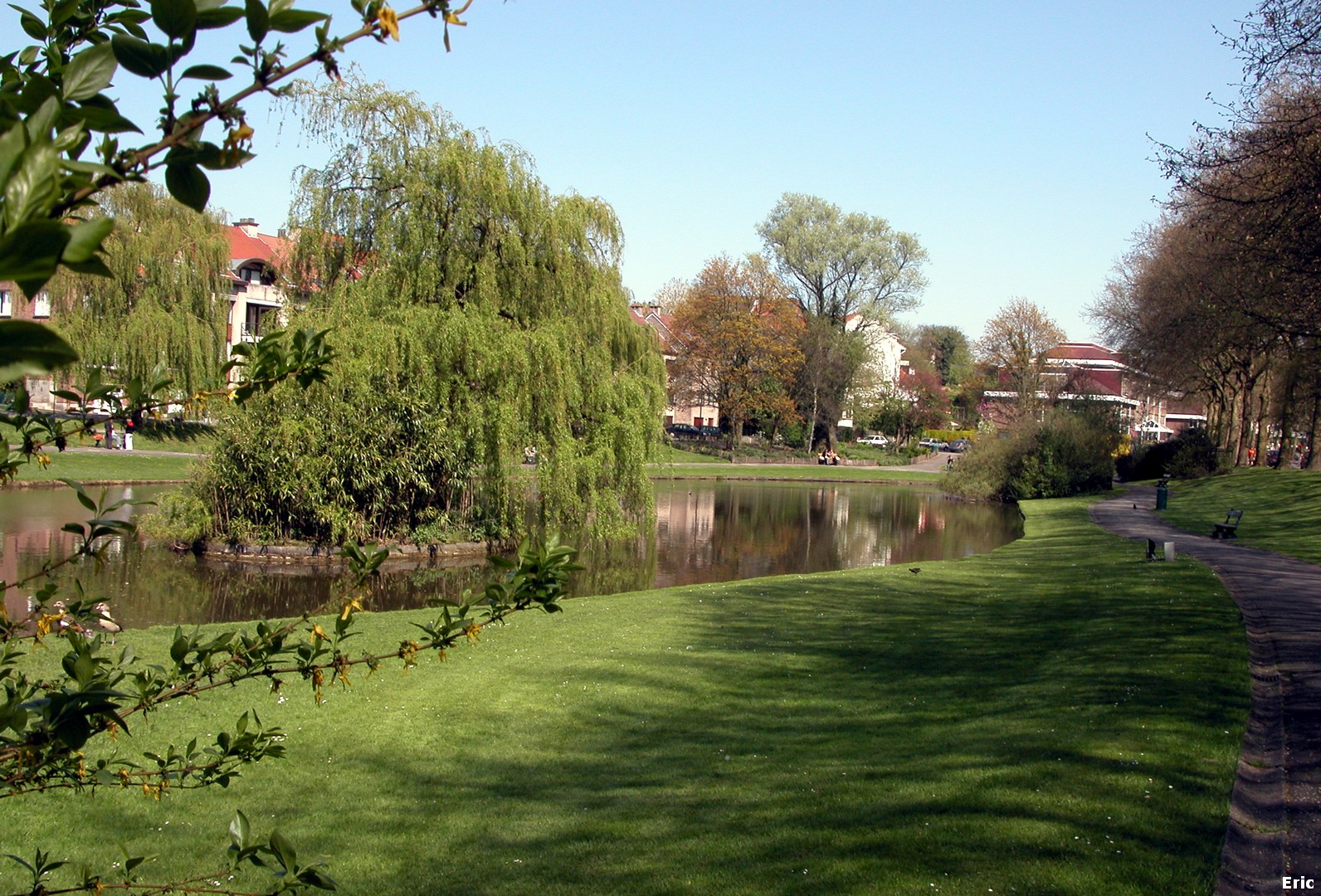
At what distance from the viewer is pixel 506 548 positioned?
24.5 metres

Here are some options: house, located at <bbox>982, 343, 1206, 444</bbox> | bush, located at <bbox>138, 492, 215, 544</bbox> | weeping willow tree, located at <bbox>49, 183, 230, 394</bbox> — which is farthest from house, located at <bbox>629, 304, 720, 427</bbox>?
bush, located at <bbox>138, 492, 215, 544</bbox>

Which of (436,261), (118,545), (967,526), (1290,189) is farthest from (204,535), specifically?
(967,526)

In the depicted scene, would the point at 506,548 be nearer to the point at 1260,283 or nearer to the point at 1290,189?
the point at 1290,189

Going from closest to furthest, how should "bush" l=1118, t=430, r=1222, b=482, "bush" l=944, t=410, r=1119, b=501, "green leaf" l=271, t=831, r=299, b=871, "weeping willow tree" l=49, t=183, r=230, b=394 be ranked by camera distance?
"green leaf" l=271, t=831, r=299, b=871
"weeping willow tree" l=49, t=183, r=230, b=394
"bush" l=944, t=410, r=1119, b=501
"bush" l=1118, t=430, r=1222, b=482

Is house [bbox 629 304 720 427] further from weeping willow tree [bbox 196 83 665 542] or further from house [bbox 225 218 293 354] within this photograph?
weeping willow tree [bbox 196 83 665 542]

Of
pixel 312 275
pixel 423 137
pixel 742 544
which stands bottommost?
pixel 742 544

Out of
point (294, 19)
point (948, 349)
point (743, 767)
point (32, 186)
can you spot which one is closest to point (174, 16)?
point (294, 19)

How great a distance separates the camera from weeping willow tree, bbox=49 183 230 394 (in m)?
39.4

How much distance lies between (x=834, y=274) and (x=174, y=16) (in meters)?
Answer: 74.0

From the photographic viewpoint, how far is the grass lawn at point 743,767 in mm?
6371

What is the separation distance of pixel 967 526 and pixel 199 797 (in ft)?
111

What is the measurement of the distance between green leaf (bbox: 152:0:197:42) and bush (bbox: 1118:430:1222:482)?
53707 millimetres

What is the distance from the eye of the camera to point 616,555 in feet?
86.6

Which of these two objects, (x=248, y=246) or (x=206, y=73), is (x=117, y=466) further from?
(x=206, y=73)
